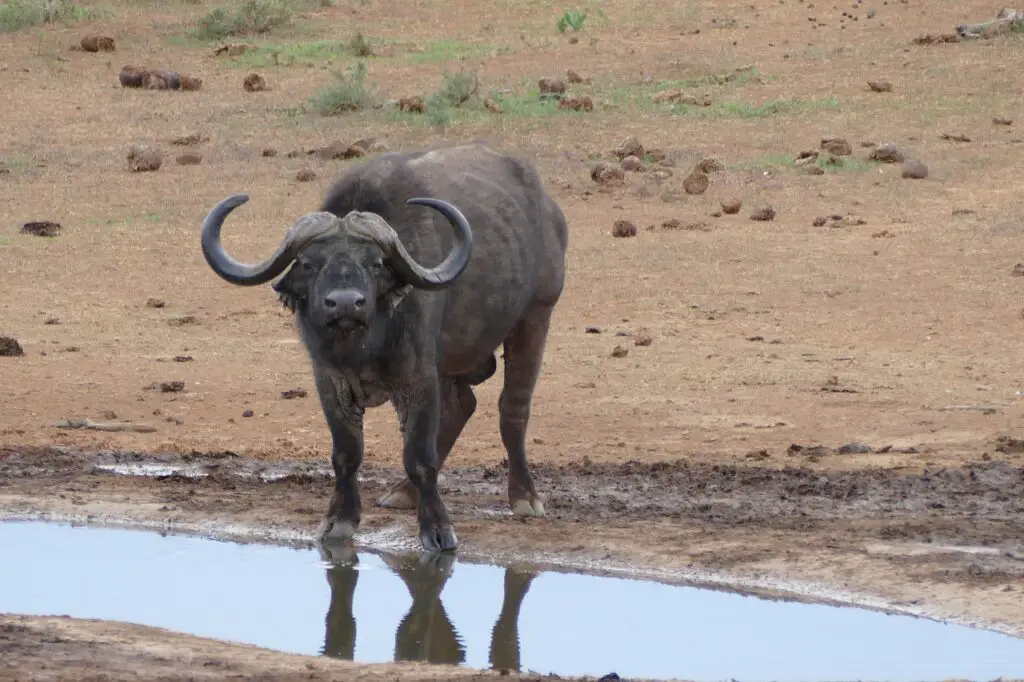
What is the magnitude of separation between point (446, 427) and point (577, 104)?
1089 cm

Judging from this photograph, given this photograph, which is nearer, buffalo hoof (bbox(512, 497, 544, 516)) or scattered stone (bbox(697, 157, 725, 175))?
buffalo hoof (bbox(512, 497, 544, 516))

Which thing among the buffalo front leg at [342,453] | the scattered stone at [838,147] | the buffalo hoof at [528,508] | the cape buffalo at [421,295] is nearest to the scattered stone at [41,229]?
the scattered stone at [838,147]

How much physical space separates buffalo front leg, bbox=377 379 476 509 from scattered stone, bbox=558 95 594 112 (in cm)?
1059

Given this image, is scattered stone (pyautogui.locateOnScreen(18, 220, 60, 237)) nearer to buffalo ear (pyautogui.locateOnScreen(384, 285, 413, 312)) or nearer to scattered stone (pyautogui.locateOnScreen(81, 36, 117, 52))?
scattered stone (pyautogui.locateOnScreen(81, 36, 117, 52))

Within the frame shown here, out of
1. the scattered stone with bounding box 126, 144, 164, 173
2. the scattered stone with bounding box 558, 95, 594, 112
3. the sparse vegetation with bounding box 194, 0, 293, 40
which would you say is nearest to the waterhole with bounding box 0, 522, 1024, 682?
the scattered stone with bounding box 126, 144, 164, 173

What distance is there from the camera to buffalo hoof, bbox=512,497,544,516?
9273 mm

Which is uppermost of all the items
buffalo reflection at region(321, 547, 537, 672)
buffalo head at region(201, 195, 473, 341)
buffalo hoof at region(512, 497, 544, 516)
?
buffalo head at region(201, 195, 473, 341)

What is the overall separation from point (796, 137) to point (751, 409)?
771cm

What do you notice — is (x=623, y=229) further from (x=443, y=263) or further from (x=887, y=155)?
(x=443, y=263)

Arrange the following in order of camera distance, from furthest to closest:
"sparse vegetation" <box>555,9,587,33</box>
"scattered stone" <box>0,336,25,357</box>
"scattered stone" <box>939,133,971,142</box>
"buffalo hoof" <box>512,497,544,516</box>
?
"sparse vegetation" <box>555,9,587,33</box>, "scattered stone" <box>939,133,971,142</box>, "scattered stone" <box>0,336,25,357</box>, "buffalo hoof" <box>512,497,544,516</box>

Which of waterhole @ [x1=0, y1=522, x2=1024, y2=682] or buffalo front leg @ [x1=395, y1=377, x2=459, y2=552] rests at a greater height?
buffalo front leg @ [x1=395, y1=377, x2=459, y2=552]

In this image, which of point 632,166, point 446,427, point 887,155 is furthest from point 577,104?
point 446,427

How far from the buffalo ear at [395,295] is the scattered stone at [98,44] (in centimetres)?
1616

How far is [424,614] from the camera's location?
7.93 m
